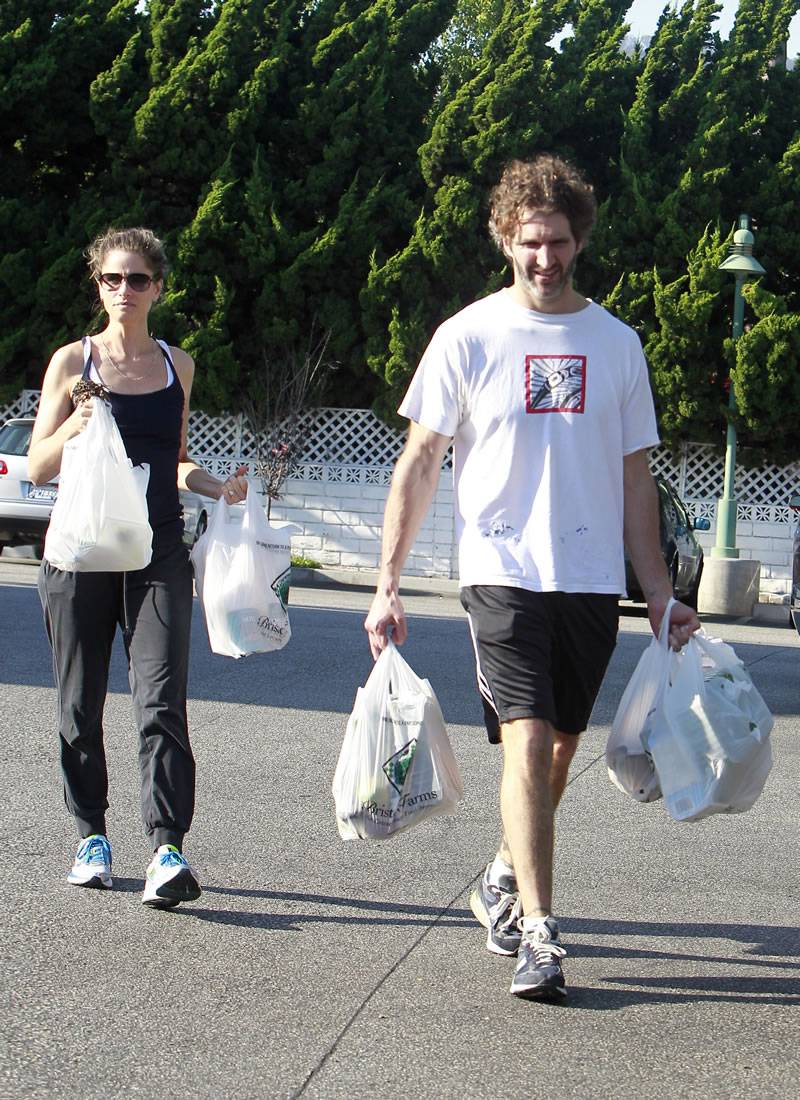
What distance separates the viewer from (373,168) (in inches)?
730

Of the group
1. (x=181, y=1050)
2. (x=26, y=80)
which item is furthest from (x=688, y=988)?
(x=26, y=80)

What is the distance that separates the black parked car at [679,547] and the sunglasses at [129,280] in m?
10.3

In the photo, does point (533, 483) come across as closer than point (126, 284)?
Yes

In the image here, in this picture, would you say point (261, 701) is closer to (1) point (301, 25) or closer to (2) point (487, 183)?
(2) point (487, 183)

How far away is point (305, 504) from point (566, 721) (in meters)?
15.2

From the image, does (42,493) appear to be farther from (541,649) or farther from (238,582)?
(541,649)

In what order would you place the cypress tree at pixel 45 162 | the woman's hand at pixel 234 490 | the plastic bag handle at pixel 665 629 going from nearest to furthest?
the plastic bag handle at pixel 665 629
the woman's hand at pixel 234 490
the cypress tree at pixel 45 162

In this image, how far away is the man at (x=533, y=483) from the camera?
3539mm

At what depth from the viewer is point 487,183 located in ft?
59.5

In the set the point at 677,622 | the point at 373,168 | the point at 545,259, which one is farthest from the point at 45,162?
the point at 677,622

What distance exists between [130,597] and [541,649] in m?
1.28

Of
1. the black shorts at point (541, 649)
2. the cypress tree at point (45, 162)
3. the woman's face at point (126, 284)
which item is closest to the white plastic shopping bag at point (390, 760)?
the black shorts at point (541, 649)

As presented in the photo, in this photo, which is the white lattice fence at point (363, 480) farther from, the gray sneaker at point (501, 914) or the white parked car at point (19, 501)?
the gray sneaker at point (501, 914)

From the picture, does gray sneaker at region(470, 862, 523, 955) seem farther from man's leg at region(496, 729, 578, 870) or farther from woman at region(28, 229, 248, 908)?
woman at region(28, 229, 248, 908)
